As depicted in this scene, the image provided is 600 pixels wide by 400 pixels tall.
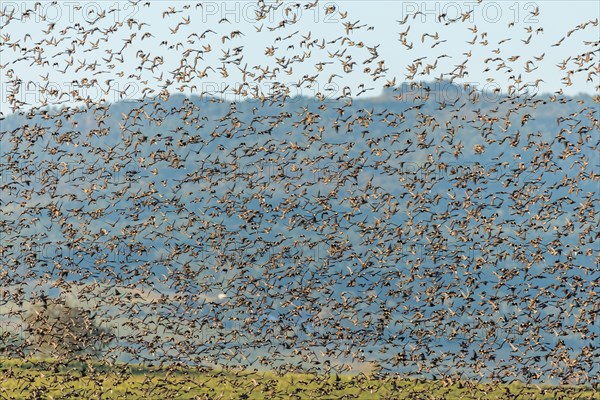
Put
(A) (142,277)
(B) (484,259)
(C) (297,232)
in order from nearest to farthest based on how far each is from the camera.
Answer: (B) (484,259) < (A) (142,277) < (C) (297,232)

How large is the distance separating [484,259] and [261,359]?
588 cm

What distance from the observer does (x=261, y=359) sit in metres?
19.9

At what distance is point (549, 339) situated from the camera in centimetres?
14612

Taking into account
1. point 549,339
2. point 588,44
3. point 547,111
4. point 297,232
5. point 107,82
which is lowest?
point 549,339

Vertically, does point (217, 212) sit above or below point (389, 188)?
above

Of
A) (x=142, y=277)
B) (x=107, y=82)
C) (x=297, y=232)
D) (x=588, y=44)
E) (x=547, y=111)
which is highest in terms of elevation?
(x=588, y=44)

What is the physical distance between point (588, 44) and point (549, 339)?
135m

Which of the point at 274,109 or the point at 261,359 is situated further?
the point at 274,109

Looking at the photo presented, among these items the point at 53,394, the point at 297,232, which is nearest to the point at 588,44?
the point at 53,394

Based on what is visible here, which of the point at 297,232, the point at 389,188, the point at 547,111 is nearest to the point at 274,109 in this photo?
the point at 297,232

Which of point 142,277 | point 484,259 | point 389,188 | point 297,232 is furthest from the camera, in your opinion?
point 389,188

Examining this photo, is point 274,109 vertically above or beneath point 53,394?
beneath

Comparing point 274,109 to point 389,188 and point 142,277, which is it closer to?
point 389,188

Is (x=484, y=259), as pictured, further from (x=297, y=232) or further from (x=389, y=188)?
(x=389, y=188)
